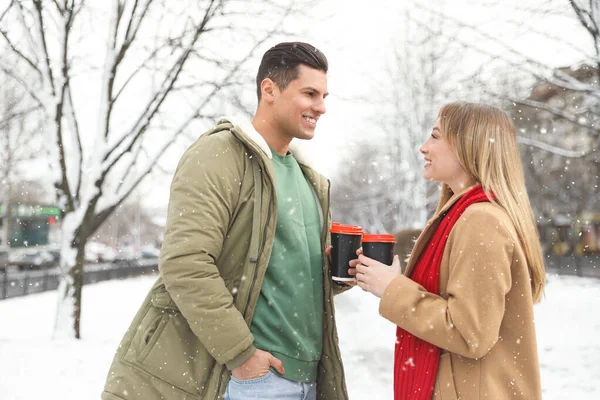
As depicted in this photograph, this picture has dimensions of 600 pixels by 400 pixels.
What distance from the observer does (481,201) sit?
213cm

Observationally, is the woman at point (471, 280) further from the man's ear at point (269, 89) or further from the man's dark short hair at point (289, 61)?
the man's ear at point (269, 89)

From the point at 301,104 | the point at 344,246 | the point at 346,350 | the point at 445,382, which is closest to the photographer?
the point at 445,382

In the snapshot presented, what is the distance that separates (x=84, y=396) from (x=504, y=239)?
538 centimetres

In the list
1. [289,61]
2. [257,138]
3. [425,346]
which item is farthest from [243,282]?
[289,61]

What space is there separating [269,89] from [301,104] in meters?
0.19

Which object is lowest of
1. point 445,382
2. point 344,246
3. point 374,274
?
point 445,382

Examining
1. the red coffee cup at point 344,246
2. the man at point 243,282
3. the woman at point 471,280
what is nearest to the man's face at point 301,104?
the man at point 243,282

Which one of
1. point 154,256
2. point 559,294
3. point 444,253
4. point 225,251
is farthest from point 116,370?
point 154,256

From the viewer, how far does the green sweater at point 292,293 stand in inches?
95.1

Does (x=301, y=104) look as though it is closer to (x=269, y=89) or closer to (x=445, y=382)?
(x=269, y=89)

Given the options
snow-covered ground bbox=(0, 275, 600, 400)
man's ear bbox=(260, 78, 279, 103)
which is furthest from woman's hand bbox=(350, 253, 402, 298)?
snow-covered ground bbox=(0, 275, 600, 400)

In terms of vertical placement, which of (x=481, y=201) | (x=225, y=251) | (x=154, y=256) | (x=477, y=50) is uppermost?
(x=477, y=50)

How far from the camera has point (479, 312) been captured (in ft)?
6.38

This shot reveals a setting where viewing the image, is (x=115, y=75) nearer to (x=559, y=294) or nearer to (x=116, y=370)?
(x=116, y=370)
